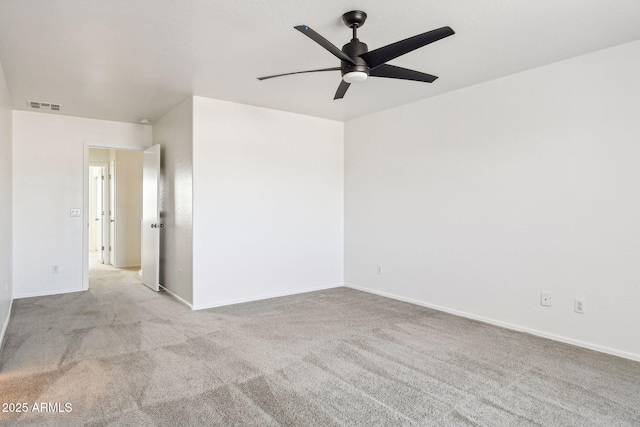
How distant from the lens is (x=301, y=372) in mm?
2643

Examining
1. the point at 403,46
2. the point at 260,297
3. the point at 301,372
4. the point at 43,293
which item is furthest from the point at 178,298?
the point at 403,46

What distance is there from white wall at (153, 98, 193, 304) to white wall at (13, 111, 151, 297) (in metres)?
1.16

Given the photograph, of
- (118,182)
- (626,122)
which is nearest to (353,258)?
(626,122)

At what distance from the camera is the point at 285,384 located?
2461 millimetres

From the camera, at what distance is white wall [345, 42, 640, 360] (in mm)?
2990

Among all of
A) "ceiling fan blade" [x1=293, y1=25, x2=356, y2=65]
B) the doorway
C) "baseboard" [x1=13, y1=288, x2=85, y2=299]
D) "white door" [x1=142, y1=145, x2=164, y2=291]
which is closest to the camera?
"ceiling fan blade" [x1=293, y1=25, x2=356, y2=65]

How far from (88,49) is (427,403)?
11.8 ft

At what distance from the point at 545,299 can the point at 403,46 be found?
2.63 meters

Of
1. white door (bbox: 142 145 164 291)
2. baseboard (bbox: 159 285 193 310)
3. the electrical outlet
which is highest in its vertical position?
white door (bbox: 142 145 164 291)

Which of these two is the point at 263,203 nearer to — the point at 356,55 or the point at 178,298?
the point at 178,298

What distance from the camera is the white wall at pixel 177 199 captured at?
4418mm

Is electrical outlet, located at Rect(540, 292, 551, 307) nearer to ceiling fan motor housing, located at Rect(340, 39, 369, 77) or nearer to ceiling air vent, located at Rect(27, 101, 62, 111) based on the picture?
ceiling fan motor housing, located at Rect(340, 39, 369, 77)

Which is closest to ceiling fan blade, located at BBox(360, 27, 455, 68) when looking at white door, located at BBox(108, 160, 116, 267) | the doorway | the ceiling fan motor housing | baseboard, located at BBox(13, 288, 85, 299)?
the ceiling fan motor housing

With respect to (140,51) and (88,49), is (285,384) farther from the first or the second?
(88,49)
